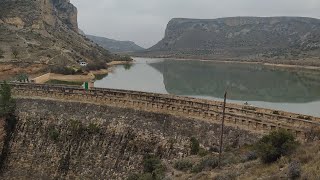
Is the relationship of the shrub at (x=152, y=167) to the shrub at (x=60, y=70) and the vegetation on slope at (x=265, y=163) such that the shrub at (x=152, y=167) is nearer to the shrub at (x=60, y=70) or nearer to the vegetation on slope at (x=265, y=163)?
the vegetation on slope at (x=265, y=163)

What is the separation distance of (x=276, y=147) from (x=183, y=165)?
4869 millimetres

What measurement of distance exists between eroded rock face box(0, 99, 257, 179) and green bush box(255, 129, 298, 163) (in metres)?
4.05

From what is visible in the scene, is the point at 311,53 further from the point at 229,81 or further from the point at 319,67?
the point at 229,81

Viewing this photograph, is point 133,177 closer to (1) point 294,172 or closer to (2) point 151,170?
(2) point 151,170

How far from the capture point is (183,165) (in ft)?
60.0

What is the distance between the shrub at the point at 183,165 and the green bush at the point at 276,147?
3.82 m

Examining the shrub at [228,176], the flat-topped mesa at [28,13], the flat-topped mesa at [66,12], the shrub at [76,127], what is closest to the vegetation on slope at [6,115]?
the shrub at [76,127]

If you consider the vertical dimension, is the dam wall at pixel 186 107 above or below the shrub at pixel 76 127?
above

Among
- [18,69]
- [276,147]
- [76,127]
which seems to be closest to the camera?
[276,147]

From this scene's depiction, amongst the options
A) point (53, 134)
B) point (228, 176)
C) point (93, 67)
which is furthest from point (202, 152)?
point (93, 67)

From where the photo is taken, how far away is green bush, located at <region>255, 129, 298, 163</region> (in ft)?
46.6

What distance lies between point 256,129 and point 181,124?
4.14 m

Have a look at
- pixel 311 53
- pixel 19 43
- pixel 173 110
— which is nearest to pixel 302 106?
pixel 173 110

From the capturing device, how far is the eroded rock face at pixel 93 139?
839 inches
